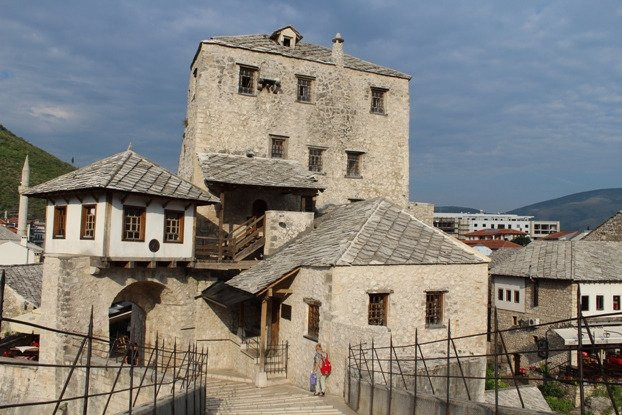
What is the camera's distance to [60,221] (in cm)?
2023

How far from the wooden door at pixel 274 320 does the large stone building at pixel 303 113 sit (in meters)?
5.87

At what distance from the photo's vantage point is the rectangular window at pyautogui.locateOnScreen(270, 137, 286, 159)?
27.8 metres

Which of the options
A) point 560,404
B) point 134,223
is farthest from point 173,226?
point 560,404

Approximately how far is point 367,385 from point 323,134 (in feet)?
57.0

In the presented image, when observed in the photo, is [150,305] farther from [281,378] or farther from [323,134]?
[323,134]

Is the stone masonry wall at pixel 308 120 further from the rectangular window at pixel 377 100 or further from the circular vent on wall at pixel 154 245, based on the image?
the circular vent on wall at pixel 154 245

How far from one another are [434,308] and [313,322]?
14.7ft

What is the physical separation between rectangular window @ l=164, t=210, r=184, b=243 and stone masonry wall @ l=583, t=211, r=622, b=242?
38.2 m

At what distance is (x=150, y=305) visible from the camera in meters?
22.0

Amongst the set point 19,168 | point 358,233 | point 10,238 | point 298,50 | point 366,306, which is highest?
point 298,50

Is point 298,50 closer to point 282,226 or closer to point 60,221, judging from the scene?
point 282,226

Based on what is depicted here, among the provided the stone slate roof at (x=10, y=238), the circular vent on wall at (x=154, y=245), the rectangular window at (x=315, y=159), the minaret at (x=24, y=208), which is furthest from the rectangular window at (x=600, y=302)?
the stone slate roof at (x=10, y=238)

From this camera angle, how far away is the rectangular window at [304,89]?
28531 millimetres

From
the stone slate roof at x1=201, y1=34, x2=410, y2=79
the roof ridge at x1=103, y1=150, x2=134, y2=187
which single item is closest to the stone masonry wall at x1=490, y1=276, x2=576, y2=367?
the stone slate roof at x1=201, y1=34, x2=410, y2=79
